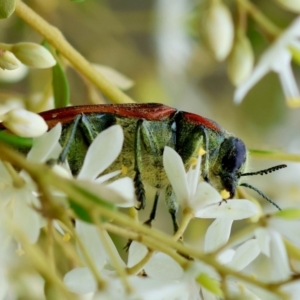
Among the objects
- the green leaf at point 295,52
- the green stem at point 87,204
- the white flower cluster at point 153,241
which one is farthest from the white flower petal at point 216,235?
the green leaf at point 295,52

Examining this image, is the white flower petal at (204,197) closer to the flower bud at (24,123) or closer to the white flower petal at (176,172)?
the white flower petal at (176,172)

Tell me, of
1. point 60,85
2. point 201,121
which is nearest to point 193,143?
point 201,121

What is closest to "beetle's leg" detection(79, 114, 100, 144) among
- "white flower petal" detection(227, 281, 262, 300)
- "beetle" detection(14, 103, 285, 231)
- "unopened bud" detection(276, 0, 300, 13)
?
"beetle" detection(14, 103, 285, 231)

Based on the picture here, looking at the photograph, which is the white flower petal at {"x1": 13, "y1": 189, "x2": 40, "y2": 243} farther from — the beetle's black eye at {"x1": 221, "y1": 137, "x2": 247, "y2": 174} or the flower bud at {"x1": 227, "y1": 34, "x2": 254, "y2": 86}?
the flower bud at {"x1": 227, "y1": 34, "x2": 254, "y2": 86}

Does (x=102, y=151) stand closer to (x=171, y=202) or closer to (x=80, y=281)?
(x=80, y=281)

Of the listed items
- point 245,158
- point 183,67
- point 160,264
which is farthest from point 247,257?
point 183,67

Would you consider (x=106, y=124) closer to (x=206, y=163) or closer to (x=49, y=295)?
(x=206, y=163)
